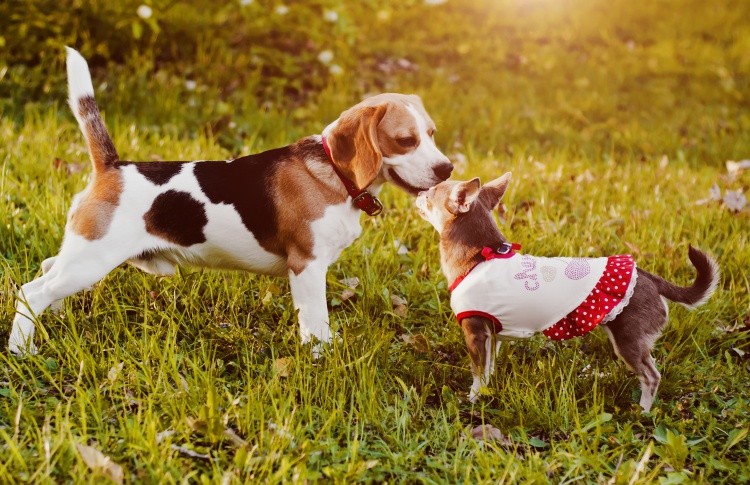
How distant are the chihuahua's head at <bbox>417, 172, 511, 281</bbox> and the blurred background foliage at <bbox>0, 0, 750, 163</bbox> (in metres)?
3.15

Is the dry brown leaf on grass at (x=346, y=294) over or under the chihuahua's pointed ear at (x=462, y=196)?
under

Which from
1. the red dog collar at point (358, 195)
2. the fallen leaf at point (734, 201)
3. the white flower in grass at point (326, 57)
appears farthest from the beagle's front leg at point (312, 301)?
the white flower in grass at point (326, 57)

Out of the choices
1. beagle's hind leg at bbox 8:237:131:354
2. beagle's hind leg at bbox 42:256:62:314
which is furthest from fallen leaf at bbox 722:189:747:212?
beagle's hind leg at bbox 42:256:62:314

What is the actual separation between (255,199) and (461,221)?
1.10 metres

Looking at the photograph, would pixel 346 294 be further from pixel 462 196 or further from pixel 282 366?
pixel 462 196

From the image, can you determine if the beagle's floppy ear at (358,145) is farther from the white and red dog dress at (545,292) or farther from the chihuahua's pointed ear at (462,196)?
the white and red dog dress at (545,292)

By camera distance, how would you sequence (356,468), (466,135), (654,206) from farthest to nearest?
(466,135), (654,206), (356,468)

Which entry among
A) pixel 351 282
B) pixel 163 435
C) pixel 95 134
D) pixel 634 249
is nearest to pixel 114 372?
pixel 163 435

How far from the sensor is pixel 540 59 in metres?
10.4

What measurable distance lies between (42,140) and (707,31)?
36.3 feet

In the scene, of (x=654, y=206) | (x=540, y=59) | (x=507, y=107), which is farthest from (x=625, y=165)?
(x=540, y=59)

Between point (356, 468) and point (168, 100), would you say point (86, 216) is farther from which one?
point (168, 100)

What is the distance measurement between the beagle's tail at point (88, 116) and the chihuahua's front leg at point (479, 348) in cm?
207

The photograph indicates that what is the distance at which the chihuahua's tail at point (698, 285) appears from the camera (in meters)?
3.42
